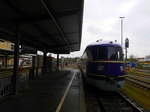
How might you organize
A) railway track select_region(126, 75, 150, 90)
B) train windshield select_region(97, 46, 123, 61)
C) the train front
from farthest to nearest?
railway track select_region(126, 75, 150, 90) < train windshield select_region(97, 46, 123, 61) < the train front

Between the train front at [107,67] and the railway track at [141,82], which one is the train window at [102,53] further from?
the railway track at [141,82]

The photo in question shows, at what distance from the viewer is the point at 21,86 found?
1134 cm

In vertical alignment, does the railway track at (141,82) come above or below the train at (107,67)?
below

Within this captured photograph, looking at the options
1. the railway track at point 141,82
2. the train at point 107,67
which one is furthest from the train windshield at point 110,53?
the railway track at point 141,82

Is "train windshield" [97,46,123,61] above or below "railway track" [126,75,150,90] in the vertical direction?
above

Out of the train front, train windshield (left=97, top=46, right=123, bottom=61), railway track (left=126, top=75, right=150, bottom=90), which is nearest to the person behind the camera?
the train front

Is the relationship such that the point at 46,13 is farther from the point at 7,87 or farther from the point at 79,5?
the point at 7,87

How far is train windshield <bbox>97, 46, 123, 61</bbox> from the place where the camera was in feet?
33.7

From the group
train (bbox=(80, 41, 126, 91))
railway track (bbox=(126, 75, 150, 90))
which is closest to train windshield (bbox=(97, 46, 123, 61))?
train (bbox=(80, 41, 126, 91))

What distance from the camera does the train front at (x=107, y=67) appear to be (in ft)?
32.3

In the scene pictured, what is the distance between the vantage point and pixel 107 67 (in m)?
10.0

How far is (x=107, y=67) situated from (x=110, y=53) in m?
0.86

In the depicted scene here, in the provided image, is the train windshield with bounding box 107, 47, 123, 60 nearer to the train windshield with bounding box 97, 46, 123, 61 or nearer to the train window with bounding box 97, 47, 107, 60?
the train windshield with bounding box 97, 46, 123, 61

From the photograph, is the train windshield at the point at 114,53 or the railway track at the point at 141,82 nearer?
the train windshield at the point at 114,53
